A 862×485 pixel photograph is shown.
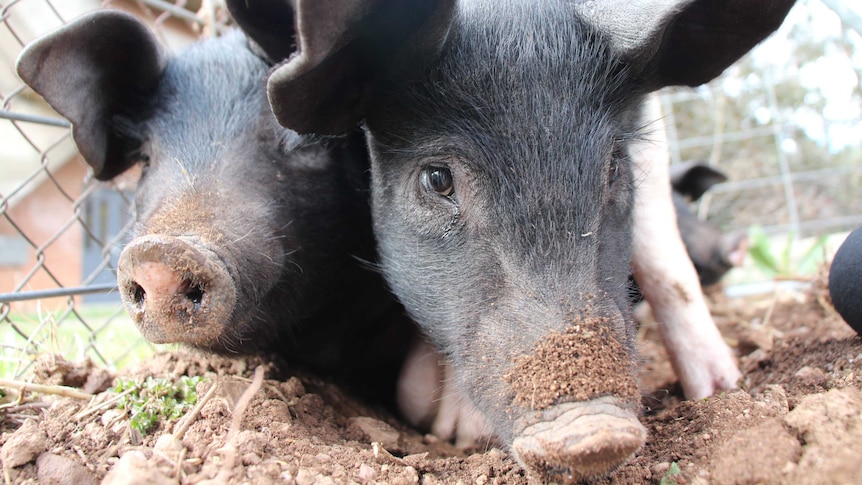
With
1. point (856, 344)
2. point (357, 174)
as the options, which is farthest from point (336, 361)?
point (856, 344)

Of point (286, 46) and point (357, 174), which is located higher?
point (286, 46)

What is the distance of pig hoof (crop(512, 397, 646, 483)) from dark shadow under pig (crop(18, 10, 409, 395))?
110 cm

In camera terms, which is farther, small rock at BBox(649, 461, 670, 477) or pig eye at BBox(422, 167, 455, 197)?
pig eye at BBox(422, 167, 455, 197)

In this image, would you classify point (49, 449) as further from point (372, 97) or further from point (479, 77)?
point (479, 77)

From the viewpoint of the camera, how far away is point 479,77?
2076mm

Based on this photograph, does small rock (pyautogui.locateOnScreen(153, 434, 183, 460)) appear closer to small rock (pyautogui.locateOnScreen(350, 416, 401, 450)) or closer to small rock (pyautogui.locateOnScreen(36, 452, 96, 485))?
small rock (pyautogui.locateOnScreen(36, 452, 96, 485))

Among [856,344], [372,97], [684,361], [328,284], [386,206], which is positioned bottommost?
[684,361]

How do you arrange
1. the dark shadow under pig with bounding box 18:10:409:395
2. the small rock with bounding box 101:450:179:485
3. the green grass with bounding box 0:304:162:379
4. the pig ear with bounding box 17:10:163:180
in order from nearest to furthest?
the small rock with bounding box 101:450:179:485 < the dark shadow under pig with bounding box 18:10:409:395 < the pig ear with bounding box 17:10:163:180 < the green grass with bounding box 0:304:162:379

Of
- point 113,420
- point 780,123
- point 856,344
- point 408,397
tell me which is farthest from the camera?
point 780,123

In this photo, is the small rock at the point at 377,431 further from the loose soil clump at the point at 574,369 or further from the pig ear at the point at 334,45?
the pig ear at the point at 334,45

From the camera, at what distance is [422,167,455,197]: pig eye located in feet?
7.02

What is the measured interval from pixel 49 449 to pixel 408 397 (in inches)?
64.2

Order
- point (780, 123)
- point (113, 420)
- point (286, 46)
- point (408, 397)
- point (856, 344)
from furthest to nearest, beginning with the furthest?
1. point (780, 123)
2. point (408, 397)
3. point (286, 46)
4. point (856, 344)
5. point (113, 420)

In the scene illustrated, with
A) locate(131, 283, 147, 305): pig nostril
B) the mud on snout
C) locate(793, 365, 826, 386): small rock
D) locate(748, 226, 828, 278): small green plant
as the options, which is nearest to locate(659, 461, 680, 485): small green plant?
the mud on snout
